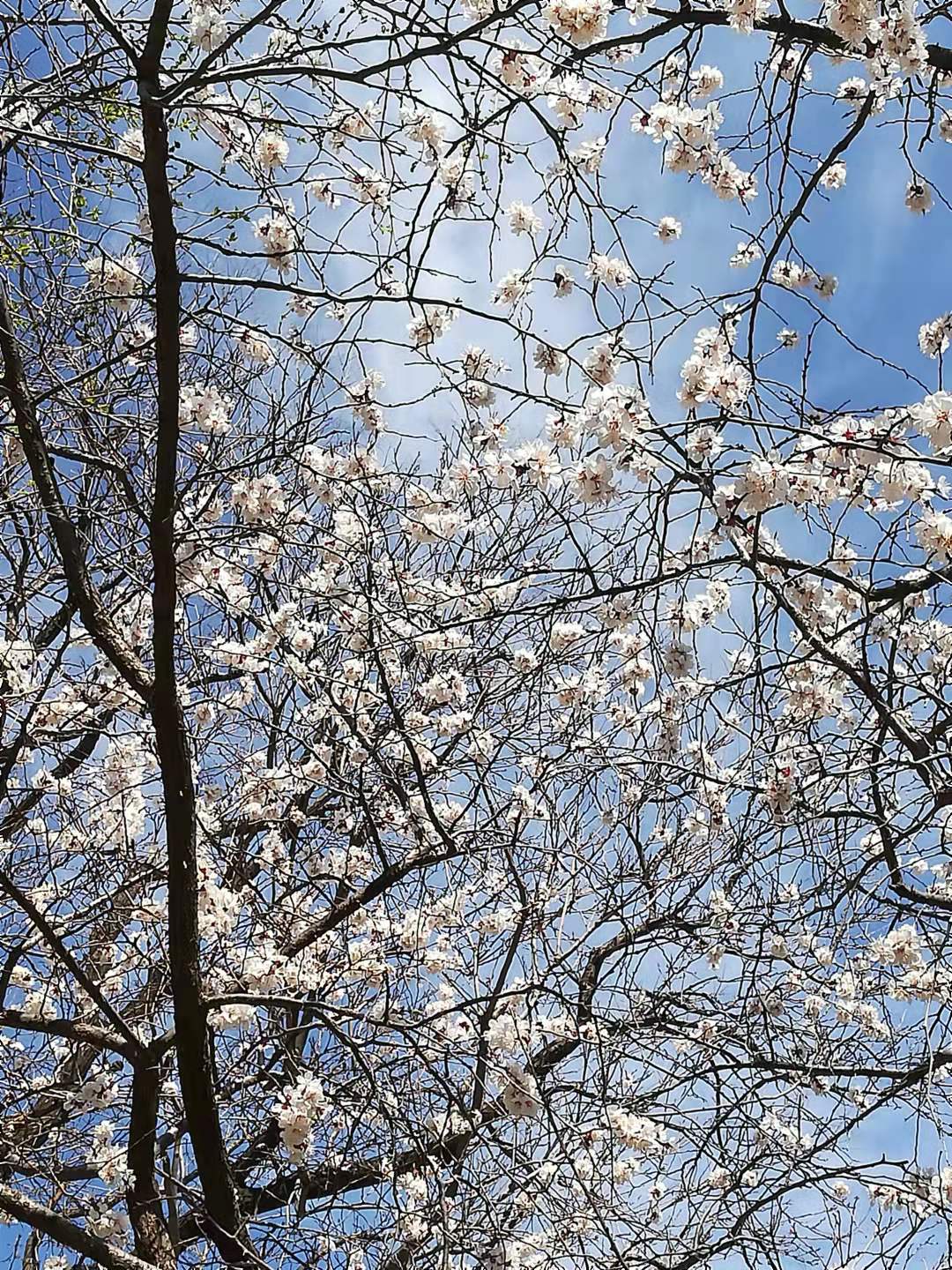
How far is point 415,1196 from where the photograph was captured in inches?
172

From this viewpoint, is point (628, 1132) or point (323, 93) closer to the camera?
point (323, 93)

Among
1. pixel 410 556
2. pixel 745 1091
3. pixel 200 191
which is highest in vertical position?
pixel 410 556

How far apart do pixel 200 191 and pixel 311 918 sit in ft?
9.03

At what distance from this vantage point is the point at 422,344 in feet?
11.5

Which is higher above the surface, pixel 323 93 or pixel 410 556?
pixel 410 556

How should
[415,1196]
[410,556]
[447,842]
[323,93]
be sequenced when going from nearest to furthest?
[323,93]
[447,842]
[415,1196]
[410,556]

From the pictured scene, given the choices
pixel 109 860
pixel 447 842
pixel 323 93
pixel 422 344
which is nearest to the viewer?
pixel 323 93

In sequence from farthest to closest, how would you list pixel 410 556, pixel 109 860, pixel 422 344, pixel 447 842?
1. pixel 410 556
2. pixel 109 860
3. pixel 447 842
4. pixel 422 344

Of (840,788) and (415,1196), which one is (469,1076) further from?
(840,788)

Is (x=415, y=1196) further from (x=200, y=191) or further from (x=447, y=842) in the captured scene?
(x=200, y=191)

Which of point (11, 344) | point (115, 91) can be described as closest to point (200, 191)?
point (115, 91)

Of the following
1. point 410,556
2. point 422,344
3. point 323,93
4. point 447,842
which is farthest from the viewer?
point 410,556

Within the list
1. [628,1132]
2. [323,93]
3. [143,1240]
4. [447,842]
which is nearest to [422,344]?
[323,93]

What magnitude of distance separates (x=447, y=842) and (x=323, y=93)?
2.23 m
